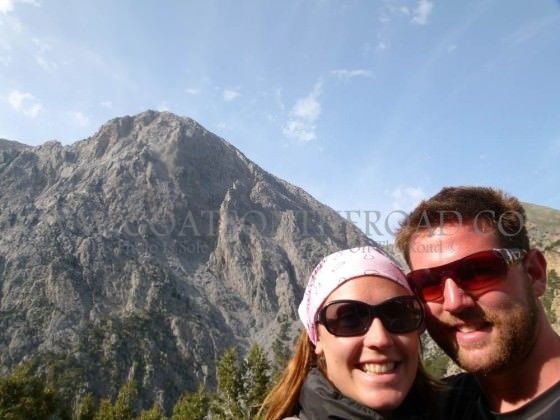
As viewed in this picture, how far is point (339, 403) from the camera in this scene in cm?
286

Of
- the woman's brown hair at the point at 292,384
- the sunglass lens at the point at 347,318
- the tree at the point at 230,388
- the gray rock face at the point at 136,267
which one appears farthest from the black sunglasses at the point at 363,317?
the gray rock face at the point at 136,267

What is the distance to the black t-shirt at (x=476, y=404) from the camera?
302cm

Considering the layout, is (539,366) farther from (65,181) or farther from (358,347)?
(65,181)

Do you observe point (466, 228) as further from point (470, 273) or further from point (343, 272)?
point (343, 272)

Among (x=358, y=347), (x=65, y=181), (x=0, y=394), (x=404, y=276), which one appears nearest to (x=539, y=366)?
(x=404, y=276)

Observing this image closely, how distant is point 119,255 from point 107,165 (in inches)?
1876

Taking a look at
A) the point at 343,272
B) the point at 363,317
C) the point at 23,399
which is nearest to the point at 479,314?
the point at 363,317

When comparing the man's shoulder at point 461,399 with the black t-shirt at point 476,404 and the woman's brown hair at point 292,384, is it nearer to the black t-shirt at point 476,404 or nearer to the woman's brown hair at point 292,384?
the black t-shirt at point 476,404

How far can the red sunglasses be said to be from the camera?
3.35 metres

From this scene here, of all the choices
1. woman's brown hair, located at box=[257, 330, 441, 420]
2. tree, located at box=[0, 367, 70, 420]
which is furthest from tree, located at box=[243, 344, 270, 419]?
woman's brown hair, located at box=[257, 330, 441, 420]

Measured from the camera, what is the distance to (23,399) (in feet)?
120

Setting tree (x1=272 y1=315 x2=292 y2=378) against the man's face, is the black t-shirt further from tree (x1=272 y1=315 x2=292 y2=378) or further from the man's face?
tree (x1=272 y1=315 x2=292 y2=378)

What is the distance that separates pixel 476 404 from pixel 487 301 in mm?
878

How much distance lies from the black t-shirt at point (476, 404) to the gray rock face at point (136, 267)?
124m
